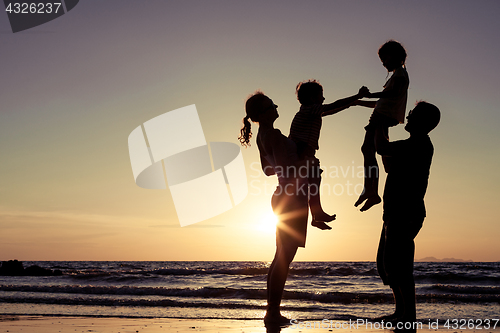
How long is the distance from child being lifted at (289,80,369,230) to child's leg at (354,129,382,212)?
369 millimetres

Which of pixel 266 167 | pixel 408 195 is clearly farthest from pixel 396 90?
pixel 266 167

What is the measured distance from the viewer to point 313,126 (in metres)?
3.55

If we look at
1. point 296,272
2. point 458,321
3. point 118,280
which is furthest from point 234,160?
point 296,272

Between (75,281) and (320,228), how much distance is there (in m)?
18.1

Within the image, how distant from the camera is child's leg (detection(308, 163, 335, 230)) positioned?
3.61 meters

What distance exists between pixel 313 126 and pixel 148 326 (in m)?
3.31

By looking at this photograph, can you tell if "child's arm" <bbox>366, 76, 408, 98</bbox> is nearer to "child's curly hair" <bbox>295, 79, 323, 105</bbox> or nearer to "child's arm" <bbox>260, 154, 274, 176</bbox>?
"child's curly hair" <bbox>295, 79, 323, 105</bbox>

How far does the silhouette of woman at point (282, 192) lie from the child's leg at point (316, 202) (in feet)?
0.33

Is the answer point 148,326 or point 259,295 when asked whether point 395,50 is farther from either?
point 259,295

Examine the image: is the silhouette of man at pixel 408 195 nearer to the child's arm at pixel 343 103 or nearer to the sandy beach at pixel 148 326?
the child's arm at pixel 343 103

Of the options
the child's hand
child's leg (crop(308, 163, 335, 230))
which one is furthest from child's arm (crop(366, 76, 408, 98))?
child's leg (crop(308, 163, 335, 230))

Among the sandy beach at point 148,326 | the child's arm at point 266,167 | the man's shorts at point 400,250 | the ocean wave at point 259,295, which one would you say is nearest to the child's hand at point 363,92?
the child's arm at point 266,167

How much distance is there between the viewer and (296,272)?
22688 mm

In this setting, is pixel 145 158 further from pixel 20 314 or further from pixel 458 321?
pixel 458 321
